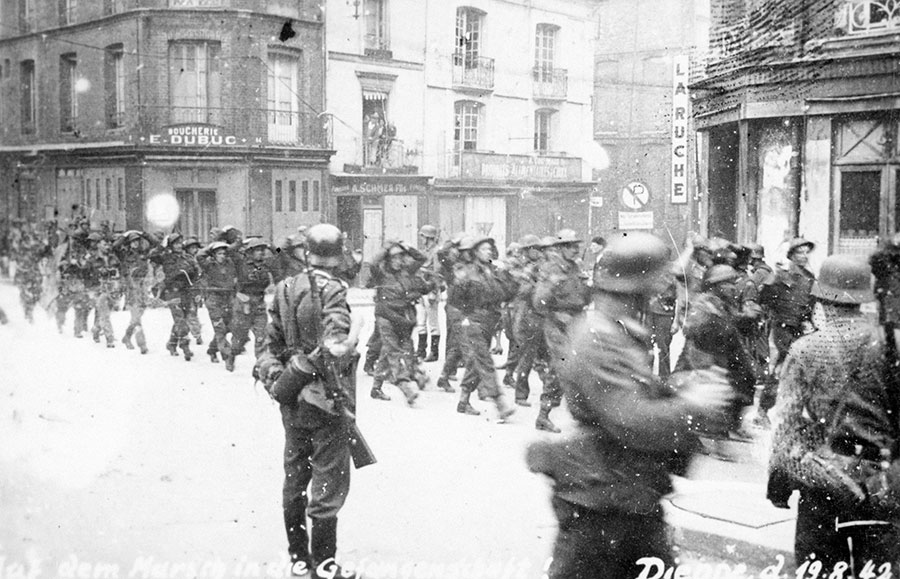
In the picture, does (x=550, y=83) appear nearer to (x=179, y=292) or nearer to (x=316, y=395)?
(x=316, y=395)

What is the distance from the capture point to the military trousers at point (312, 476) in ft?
12.6

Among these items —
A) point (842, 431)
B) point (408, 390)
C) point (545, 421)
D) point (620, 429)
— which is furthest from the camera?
point (408, 390)

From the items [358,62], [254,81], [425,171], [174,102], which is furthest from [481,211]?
[174,102]

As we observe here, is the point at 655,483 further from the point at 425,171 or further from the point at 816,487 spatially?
the point at 425,171

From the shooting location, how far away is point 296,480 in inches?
156

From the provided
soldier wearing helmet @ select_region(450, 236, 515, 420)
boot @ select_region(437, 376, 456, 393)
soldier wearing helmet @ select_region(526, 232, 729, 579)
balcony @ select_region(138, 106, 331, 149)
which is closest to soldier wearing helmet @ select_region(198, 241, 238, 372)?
boot @ select_region(437, 376, 456, 393)

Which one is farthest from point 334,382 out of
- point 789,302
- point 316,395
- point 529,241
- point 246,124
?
point 789,302

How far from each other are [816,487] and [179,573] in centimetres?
303

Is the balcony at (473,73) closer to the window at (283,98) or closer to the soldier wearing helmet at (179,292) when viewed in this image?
the window at (283,98)

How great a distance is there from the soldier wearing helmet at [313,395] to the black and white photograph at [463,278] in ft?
0.06

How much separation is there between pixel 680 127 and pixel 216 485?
5360 millimetres

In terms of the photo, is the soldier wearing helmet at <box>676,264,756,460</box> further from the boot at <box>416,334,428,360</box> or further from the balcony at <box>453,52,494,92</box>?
the boot at <box>416,334,428,360</box>

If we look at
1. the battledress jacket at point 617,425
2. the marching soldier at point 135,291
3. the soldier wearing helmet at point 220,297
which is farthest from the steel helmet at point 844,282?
the soldier wearing helmet at point 220,297

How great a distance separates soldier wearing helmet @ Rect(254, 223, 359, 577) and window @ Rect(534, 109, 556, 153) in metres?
2.71
